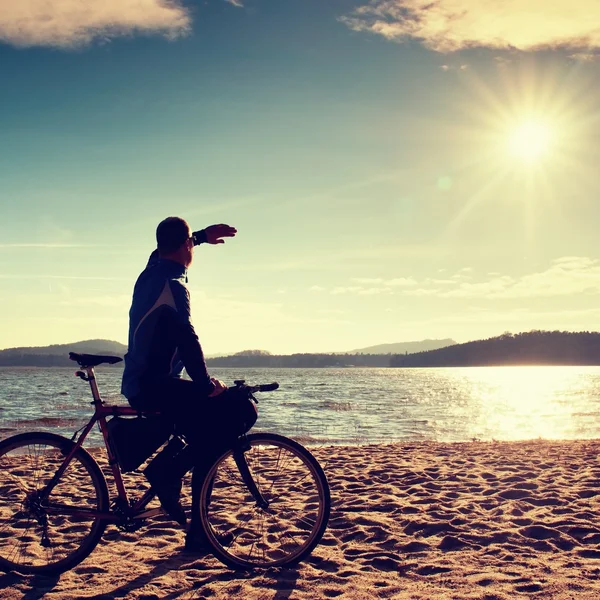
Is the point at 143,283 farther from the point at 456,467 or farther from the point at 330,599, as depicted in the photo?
the point at 456,467

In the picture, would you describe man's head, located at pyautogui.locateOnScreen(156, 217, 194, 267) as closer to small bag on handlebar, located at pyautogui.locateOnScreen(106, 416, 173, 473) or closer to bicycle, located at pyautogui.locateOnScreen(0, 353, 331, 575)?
Result: bicycle, located at pyautogui.locateOnScreen(0, 353, 331, 575)

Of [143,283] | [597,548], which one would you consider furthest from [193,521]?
[597,548]

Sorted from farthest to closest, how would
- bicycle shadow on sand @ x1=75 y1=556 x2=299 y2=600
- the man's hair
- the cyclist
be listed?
the man's hair → the cyclist → bicycle shadow on sand @ x1=75 y1=556 x2=299 y2=600

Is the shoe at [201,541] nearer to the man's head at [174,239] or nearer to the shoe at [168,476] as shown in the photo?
the shoe at [168,476]

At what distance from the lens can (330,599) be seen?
433cm

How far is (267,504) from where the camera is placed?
5.12m

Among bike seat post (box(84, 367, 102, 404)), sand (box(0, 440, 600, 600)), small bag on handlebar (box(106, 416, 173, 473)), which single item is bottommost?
sand (box(0, 440, 600, 600))

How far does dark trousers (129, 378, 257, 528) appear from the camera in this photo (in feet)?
15.2

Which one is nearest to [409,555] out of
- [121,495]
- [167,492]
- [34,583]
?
[167,492]

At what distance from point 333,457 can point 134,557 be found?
766 cm

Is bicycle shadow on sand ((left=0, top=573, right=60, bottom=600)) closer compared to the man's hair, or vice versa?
bicycle shadow on sand ((left=0, top=573, right=60, bottom=600))

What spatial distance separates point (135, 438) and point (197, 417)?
2.03 ft

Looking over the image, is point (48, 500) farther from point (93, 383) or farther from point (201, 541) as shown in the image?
point (201, 541)

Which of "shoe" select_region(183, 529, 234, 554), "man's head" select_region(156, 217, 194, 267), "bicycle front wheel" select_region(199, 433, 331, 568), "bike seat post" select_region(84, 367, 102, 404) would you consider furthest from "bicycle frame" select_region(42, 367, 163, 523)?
"man's head" select_region(156, 217, 194, 267)
